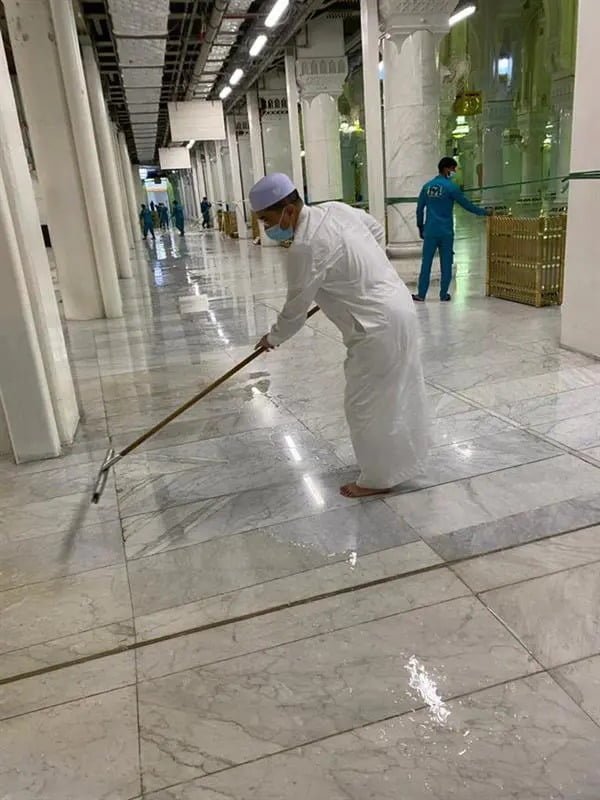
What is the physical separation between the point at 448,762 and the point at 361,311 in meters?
1.83

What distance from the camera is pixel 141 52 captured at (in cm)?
1174

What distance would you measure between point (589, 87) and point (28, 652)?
16.0 ft

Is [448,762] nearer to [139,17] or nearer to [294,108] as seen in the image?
[139,17]

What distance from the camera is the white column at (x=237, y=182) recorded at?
73.9 ft

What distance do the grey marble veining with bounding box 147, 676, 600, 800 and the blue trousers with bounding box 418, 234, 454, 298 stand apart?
629 cm

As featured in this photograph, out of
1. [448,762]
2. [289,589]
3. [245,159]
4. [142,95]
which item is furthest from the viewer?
[245,159]

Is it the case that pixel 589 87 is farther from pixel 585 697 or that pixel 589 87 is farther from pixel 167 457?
pixel 585 697

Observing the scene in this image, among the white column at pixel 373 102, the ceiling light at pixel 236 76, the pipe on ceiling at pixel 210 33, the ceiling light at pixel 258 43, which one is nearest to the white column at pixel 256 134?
the ceiling light at pixel 236 76

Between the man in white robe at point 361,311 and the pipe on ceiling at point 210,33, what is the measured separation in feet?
30.4

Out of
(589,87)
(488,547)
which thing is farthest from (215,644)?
(589,87)

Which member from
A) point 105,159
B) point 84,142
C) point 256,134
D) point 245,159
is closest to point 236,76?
point 256,134

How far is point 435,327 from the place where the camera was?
656 cm

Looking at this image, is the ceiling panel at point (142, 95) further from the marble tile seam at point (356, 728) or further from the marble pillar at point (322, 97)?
the marble tile seam at point (356, 728)

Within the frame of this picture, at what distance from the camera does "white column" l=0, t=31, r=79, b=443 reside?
374 cm
